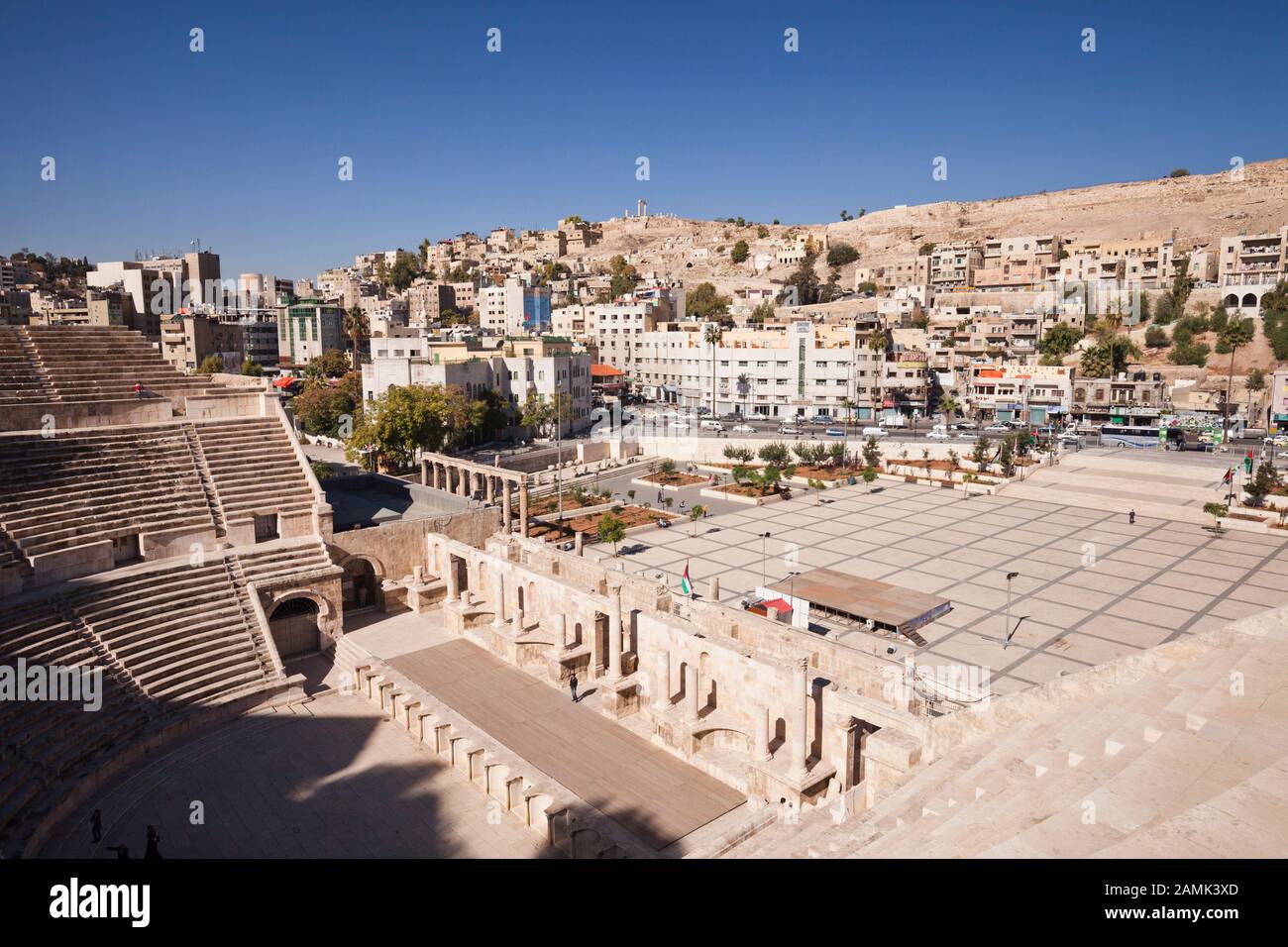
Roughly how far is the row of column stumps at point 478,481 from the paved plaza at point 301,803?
575 inches

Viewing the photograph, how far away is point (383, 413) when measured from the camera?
51.7 meters

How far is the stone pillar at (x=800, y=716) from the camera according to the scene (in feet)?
63.3

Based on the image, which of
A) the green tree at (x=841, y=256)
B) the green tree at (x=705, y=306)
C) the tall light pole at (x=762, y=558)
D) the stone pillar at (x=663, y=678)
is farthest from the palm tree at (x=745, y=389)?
the green tree at (x=841, y=256)

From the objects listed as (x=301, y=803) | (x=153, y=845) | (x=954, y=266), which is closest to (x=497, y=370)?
(x=301, y=803)

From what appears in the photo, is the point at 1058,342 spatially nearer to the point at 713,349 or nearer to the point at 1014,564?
the point at 713,349

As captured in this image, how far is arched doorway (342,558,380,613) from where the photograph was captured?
3241 cm

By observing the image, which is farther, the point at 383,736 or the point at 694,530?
the point at 694,530

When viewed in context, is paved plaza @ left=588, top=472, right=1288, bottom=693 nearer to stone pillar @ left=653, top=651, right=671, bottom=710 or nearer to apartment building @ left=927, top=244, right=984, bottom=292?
stone pillar @ left=653, top=651, right=671, bottom=710

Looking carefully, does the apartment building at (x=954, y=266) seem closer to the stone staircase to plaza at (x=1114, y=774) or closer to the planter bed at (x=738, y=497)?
the planter bed at (x=738, y=497)

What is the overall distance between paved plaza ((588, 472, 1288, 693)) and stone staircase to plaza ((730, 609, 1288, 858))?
8577 mm

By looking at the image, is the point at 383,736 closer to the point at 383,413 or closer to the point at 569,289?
the point at 383,413

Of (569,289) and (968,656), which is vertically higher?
(569,289)
